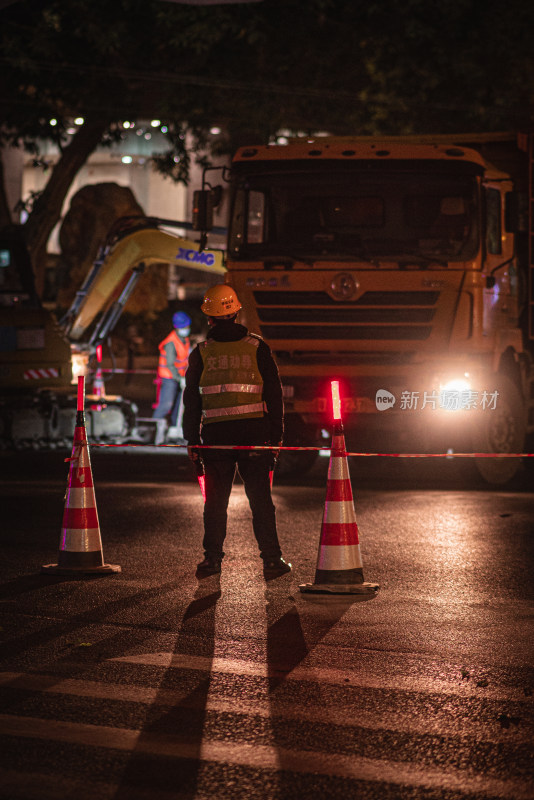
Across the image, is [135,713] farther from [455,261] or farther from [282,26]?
[282,26]

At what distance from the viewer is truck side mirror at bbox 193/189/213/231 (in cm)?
1455

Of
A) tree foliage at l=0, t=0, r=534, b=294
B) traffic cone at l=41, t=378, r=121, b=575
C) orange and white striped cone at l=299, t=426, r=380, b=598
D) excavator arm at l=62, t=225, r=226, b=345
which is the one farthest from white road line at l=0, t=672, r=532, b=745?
tree foliage at l=0, t=0, r=534, b=294

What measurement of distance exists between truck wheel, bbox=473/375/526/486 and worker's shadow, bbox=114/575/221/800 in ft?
25.3

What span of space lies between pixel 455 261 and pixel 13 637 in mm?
7822

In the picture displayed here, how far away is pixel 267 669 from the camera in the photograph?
6492 mm

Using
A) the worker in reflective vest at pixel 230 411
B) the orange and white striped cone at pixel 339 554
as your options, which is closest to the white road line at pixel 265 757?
the orange and white striped cone at pixel 339 554

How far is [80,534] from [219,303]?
73.9 inches

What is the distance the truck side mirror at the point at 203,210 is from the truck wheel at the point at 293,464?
2880 millimetres

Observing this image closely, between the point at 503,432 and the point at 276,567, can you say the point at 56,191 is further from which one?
the point at 276,567

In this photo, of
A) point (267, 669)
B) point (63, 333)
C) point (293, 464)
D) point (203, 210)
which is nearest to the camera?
point (267, 669)

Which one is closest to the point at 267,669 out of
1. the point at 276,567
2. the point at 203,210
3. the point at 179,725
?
the point at 179,725

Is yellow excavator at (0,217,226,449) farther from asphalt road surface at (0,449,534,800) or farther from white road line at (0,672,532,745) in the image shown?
white road line at (0,672,532,745)

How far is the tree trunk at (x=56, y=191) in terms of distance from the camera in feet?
97.3

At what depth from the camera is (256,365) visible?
31.2 ft
